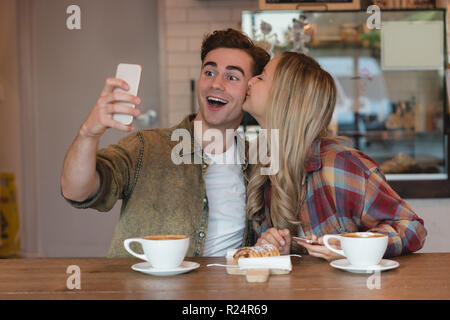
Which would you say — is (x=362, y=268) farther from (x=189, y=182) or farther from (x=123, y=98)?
(x=189, y=182)

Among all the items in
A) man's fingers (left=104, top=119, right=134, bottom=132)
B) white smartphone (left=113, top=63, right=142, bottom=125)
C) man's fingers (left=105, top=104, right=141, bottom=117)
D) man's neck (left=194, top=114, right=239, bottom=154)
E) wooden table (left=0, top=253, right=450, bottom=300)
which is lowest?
wooden table (left=0, top=253, right=450, bottom=300)

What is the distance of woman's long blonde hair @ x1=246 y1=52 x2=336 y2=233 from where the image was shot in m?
1.69

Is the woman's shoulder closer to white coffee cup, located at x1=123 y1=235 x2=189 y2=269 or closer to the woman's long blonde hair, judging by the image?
the woman's long blonde hair

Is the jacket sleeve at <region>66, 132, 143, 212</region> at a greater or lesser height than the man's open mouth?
lesser

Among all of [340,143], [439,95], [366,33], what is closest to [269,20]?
[366,33]

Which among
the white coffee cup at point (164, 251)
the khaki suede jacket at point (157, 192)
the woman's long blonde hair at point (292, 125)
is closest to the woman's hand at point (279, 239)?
the woman's long blonde hair at point (292, 125)

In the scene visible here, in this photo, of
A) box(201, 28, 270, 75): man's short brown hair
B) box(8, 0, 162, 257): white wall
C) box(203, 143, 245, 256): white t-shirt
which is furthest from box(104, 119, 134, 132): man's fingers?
box(8, 0, 162, 257): white wall

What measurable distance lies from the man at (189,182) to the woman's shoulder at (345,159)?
0.31m

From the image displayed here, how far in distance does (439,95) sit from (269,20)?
1057mm

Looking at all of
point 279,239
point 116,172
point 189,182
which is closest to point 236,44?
point 189,182

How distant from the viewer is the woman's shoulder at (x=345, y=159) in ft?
5.42

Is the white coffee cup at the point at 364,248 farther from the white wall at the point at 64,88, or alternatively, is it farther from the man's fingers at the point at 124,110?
the white wall at the point at 64,88

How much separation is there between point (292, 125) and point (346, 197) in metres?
0.28
